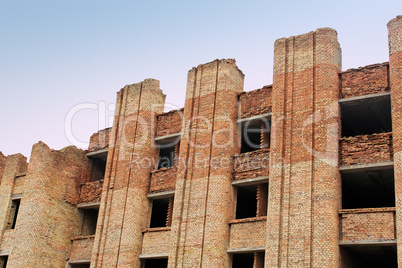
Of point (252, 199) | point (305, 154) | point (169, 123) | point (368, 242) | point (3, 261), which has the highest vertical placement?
point (169, 123)

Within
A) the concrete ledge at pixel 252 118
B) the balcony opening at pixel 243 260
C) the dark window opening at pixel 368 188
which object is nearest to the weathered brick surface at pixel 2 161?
the balcony opening at pixel 243 260

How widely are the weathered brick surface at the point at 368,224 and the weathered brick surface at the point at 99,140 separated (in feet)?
40.3

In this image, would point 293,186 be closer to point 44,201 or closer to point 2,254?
point 44,201

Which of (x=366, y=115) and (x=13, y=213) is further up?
(x=366, y=115)

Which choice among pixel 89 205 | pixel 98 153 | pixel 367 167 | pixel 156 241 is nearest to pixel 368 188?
pixel 367 167

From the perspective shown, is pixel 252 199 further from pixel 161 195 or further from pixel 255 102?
pixel 255 102

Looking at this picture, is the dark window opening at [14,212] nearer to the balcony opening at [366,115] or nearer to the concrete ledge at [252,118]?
the concrete ledge at [252,118]

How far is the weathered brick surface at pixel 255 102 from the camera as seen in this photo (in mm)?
19609

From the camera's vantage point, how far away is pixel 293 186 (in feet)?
55.7

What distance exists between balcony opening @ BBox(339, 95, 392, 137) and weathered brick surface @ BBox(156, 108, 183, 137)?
670cm

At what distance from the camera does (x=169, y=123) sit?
22.1 m

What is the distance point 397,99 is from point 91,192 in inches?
543

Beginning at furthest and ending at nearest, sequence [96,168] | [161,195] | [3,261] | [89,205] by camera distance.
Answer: [96,168] < [3,261] < [89,205] < [161,195]

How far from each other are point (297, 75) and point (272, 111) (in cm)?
159
